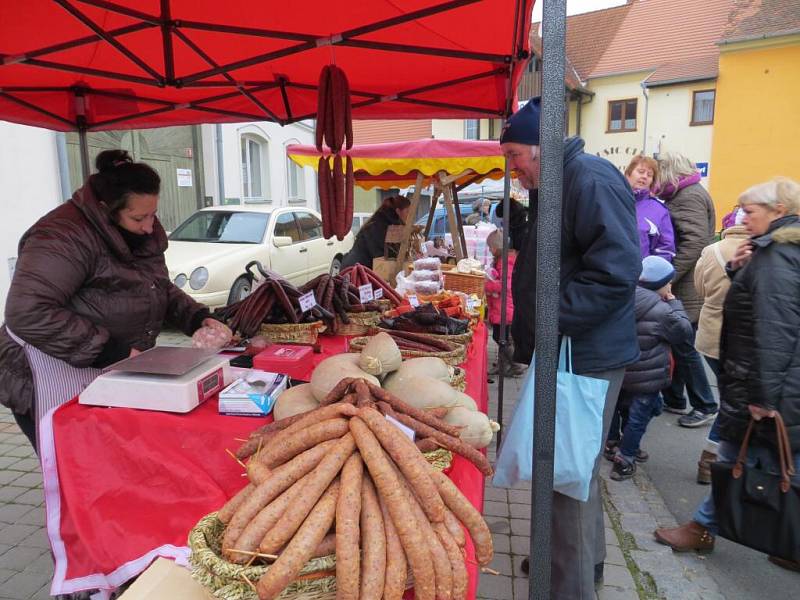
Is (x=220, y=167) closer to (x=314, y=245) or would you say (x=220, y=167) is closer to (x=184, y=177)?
(x=184, y=177)

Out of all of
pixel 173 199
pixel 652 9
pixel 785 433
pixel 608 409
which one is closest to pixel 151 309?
pixel 608 409

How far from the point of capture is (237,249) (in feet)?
28.2

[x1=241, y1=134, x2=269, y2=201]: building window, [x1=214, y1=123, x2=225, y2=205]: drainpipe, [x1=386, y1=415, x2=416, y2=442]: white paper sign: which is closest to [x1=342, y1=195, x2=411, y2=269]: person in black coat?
[x1=386, y1=415, x2=416, y2=442]: white paper sign

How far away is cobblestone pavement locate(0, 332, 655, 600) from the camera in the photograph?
9.49 ft

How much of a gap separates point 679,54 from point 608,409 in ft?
106

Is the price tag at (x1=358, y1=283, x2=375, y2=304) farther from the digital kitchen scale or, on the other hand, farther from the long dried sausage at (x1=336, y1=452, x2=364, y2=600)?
the long dried sausage at (x1=336, y1=452, x2=364, y2=600)

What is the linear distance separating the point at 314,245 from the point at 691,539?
8623mm

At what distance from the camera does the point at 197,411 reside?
216 centimetres

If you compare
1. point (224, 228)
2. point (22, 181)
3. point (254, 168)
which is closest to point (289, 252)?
point (224, 228)

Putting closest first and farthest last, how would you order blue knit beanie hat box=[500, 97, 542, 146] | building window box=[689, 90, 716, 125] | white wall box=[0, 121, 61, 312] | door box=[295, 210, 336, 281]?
blue knit beanie hat box=[500, 97, 542, 146] < white wall box=[0, 121, 61, 312] < door box=[295, 210, 336, 281] < building window box=[689, 90, 716, 125]

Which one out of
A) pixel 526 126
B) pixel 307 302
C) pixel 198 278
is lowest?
pixel 198 278

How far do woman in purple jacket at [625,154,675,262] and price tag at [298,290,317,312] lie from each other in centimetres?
287

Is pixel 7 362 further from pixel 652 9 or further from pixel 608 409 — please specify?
pixel 652 9

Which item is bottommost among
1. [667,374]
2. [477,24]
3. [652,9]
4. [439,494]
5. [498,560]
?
[498,560]
